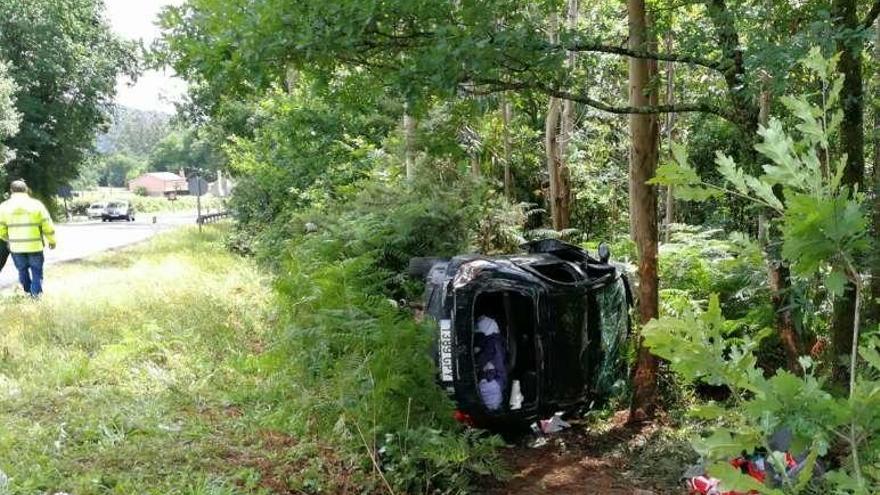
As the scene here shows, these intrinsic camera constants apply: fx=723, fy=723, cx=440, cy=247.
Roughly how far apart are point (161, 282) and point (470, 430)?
27.4ft

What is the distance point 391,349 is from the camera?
5.32 metres

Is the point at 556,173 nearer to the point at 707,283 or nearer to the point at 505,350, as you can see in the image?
the point at 707,283

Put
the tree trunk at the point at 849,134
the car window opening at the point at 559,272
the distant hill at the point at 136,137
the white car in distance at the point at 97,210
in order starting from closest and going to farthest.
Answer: the tree trunk at the point at 849,134, the car window opening at the point at 559,272, the white car in distance at the point at 97,210, the distant hill at the point at 136,137

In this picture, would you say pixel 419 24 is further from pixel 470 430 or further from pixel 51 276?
pixel 51 276

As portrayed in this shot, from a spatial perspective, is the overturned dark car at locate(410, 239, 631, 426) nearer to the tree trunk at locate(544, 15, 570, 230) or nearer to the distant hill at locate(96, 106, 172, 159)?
the tree trunk at locate(544, 15, 570, 230)

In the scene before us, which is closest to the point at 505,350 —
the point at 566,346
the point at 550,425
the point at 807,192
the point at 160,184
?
the point at 566,346

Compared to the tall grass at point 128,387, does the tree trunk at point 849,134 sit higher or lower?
higher

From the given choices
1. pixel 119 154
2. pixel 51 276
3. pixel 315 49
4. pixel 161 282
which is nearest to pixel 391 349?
pixel 315 49

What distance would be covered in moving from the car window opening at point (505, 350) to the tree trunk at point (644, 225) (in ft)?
4.98

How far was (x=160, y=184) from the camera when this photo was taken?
12362cm

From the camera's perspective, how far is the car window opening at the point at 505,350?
6.23 meters

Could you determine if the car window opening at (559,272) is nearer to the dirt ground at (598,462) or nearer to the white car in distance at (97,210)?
the dirt ground at (598,462)

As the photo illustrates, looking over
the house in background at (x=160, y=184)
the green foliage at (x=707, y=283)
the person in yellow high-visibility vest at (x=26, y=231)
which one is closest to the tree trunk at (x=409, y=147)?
the green foliage at (x=707, y=283)

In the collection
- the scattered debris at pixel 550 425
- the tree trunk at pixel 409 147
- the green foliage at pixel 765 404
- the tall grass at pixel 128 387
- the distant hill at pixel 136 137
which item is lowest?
the scattered debris at pixel 550 425
